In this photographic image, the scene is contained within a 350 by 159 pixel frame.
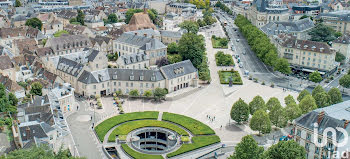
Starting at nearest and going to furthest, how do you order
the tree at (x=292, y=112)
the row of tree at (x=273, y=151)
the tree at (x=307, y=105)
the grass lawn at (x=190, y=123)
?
the row of tree at (x=273, y=151)
the tree at (x=292, y=112)
the grass lawn at (x=190, y=123)
the tree at (x=307, y=105)

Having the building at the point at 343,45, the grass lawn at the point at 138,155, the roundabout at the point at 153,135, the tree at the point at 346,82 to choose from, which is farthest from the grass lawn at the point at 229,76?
the grass lawn at the point at 138,155

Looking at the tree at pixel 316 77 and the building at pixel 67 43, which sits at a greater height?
the building at pixel 67 43

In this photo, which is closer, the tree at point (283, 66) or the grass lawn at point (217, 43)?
the tree at point (283, 66)

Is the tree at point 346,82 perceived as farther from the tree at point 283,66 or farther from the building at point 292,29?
the building at point 292,29

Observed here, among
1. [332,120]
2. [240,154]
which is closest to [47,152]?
[240,154]

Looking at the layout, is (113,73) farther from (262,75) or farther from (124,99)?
(262,75)

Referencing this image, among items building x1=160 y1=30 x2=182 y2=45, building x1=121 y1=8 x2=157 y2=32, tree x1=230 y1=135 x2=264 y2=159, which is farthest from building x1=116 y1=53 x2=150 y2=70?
tree x1=230 y1=135 x2=264 y2=159

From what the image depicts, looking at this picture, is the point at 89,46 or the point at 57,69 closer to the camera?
the point at 57,69
